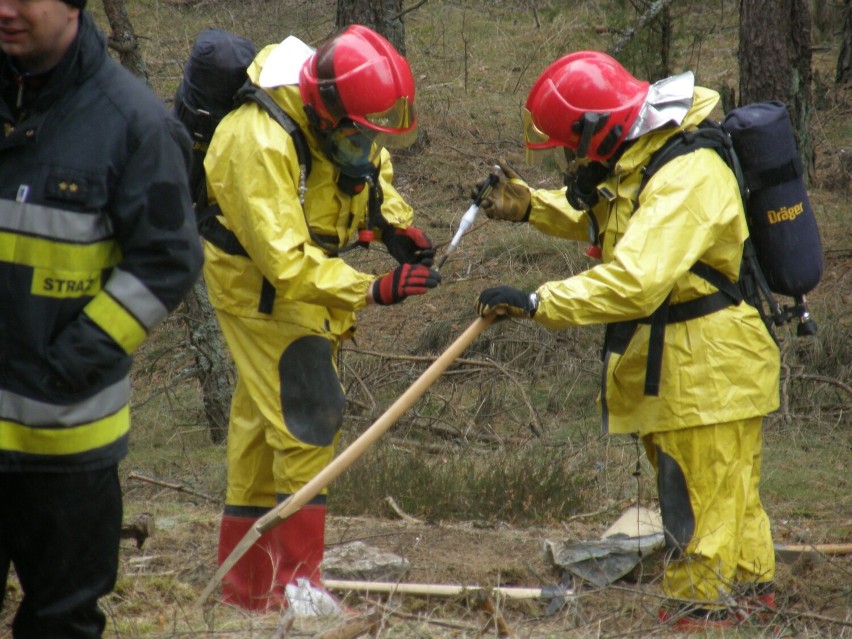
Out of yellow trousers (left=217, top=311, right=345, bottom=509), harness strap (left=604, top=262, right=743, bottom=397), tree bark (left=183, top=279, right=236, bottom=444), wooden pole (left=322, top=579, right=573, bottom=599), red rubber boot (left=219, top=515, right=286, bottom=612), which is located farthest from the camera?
tree bark (left=183, top=279, right=236, bottom=444)

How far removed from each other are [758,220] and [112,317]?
2.60 meters

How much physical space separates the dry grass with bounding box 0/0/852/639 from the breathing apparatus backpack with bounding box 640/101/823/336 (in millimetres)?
1260

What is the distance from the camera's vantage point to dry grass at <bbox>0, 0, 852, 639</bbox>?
4.21 meters

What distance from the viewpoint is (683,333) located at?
13.5 feet

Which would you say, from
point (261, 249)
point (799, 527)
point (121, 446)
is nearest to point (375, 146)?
point (261, 249)

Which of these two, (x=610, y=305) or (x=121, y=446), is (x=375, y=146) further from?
(x=121, y=446)

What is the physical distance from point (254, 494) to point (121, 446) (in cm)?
174

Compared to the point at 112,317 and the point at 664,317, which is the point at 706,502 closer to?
the point at 664,317

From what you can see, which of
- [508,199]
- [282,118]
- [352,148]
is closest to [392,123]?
[352,148]

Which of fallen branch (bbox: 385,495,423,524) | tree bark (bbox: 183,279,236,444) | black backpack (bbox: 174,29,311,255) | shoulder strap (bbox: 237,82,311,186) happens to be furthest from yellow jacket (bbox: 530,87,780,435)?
tree bark (bbox: 183,279,236,444)

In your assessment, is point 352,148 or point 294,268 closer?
point 294,268

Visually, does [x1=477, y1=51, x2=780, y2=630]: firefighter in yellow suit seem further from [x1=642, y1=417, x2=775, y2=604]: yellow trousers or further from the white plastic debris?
the white plastic debris

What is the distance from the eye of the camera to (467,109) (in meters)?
13.1

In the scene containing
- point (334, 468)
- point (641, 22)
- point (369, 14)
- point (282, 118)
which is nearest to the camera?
point (334, 468)
